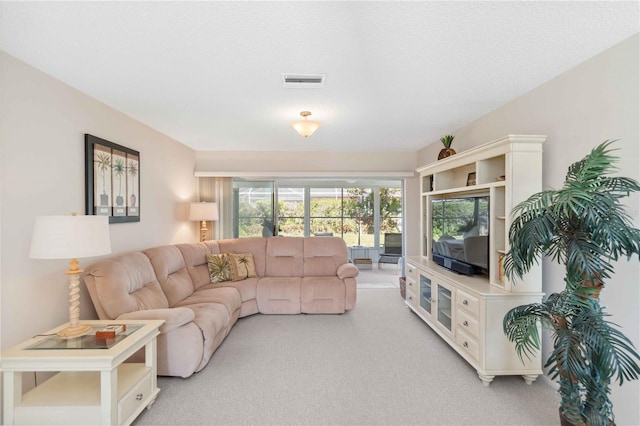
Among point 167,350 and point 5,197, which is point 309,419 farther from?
point 5,197

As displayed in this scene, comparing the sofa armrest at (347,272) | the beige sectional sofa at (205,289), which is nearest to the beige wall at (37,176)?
the beige sectional sofa at (205,289)

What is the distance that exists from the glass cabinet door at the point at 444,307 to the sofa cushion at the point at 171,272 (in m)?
2.80

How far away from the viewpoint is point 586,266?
1.42m

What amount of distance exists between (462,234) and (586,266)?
1645 mm

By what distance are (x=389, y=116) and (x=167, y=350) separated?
3058 mm

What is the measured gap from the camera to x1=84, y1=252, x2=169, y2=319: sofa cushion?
2.33 metres

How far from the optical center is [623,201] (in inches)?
71.2

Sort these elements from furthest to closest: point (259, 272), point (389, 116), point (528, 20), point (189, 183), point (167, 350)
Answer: point (189, 183), point (259, 272), point (389, 116), point (167, 350), point (528, 20)

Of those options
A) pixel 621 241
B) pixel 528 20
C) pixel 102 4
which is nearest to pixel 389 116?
pixel 528 20

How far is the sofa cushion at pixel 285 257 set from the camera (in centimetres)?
438

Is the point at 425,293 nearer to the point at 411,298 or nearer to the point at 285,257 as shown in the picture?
the point at 411,298

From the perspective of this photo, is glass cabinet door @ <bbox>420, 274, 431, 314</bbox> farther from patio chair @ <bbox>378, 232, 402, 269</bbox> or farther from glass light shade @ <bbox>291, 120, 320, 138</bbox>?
patio chair @ <bbox>378, 232, 402, 269</bbox>

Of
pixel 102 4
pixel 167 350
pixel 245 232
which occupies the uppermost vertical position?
pixel 102 4

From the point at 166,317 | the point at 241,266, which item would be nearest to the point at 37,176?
the point at 166,317
